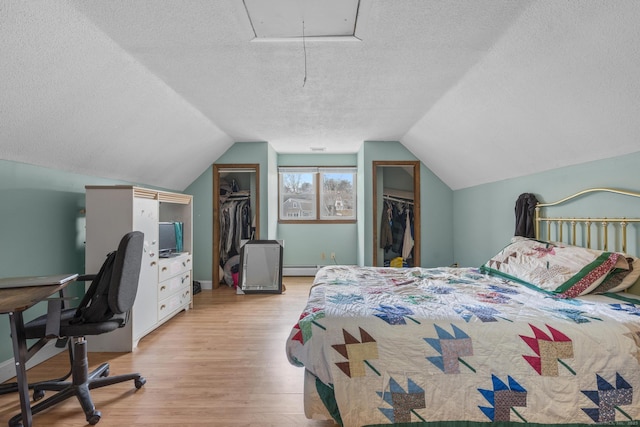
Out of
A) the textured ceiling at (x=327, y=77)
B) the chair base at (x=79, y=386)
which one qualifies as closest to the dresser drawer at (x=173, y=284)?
the chair base at (x=79, y=386)

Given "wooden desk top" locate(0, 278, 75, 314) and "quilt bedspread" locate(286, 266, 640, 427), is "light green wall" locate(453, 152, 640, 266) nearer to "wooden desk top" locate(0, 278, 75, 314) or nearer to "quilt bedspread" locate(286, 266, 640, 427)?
"quilt bedspread" locate(286, 266, 640, 427)

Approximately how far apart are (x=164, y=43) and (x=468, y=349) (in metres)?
2.67

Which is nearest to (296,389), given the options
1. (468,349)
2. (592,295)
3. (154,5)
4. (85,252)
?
(468,349)

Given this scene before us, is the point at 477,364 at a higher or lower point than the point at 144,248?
lower

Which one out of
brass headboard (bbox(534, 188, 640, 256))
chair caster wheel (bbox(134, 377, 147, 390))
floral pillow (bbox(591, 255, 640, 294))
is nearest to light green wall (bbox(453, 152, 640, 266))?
brass headboard (bbox(534, 188, 640, 256))

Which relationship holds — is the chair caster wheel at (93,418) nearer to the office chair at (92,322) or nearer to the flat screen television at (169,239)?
the office chair at (92,322)

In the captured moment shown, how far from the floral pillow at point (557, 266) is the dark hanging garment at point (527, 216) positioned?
45 cm

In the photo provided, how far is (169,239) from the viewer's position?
147 inches

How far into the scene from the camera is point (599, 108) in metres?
2.08

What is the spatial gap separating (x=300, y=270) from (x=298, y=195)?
1.42m

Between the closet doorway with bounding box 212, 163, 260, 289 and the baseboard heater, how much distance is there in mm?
954

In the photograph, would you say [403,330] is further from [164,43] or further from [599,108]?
[164,43]

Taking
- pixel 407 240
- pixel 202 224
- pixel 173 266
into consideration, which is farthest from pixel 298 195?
pixel 173 266

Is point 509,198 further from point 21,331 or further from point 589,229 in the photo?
point 21,331
